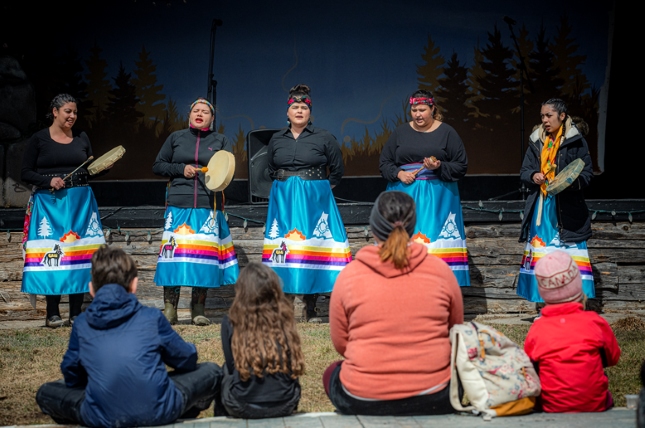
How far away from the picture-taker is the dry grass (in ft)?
12.3

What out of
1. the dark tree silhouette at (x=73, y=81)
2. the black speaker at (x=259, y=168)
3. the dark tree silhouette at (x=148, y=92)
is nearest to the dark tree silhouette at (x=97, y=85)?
the dark tree silhouette at (x=73, y=81)

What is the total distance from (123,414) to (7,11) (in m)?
6.59

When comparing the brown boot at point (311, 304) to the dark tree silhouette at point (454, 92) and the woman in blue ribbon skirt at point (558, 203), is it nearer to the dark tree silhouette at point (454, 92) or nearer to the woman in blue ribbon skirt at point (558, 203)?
the woman in blue ribbon skirt at point (558, 203)

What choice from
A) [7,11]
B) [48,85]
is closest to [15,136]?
[48,85]

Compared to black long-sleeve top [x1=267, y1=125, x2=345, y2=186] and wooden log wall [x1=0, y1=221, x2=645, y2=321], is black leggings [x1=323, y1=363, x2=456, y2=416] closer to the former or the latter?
black long-sleeve top [x1=267, y1=125, x2=345, y2=186]

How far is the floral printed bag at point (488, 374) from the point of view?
295 centimetres

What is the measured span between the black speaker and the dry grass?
66.5 inches

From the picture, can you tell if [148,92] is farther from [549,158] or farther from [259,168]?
[549,158]

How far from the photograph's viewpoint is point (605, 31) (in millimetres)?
8883

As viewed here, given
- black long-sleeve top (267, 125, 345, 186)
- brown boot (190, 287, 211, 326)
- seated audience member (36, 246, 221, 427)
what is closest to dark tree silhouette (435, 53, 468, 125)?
black long-sleeve top (267, 125, 345, 186)

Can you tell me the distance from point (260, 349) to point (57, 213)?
10.7ft

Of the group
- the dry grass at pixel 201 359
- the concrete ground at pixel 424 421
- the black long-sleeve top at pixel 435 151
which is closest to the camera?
the concrete ground at pixel 424 421

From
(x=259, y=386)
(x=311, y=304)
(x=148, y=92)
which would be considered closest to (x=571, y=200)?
(x=311, y=304)

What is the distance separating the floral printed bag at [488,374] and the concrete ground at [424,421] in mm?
52
